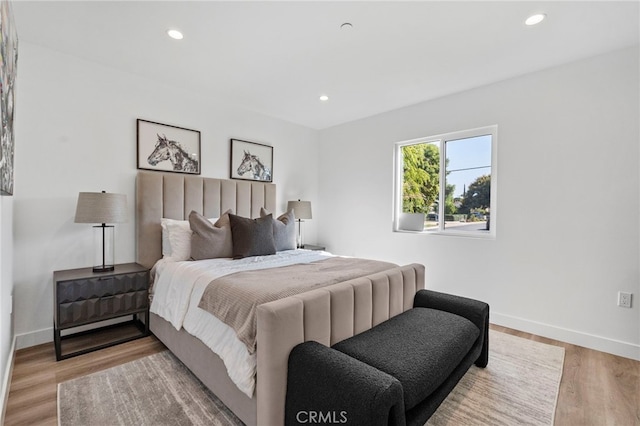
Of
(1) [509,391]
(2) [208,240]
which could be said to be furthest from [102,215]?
(1) [509,391]

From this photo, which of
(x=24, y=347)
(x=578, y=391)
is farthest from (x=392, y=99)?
(x=24, y=347)

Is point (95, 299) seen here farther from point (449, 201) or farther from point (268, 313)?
point (449, 201)

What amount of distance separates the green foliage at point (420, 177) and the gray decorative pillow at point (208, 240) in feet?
8.00

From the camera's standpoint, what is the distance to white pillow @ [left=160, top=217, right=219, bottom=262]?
2770 mm

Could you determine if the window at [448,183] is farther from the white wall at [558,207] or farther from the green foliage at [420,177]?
the white wall at [558,207]

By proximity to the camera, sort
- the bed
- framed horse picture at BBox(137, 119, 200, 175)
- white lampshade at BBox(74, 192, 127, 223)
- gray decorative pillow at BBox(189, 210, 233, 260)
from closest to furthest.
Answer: the bed, white lampshade at BBox(74, 192, 127, 223), gray decorative pillow at BBox(189, 210, 233, 260), framed horse picture at BBox(137, 119, 200, 175)

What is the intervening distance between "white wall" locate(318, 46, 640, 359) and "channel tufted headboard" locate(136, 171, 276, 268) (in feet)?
7.66

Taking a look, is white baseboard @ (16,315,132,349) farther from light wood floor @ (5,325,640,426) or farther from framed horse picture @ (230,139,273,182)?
framed horse picture @ (230,139,273,182)

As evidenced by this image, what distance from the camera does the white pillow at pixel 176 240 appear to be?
9.09 ft

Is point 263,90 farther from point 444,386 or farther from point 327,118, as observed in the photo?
point 444,386

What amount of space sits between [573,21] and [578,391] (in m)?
2.61

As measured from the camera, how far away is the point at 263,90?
340 cm

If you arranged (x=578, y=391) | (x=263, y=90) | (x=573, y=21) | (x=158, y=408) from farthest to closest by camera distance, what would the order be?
(x=263, y=90) < (x=573, y=21) < (x=578, y=391) < (x=158, y=408)

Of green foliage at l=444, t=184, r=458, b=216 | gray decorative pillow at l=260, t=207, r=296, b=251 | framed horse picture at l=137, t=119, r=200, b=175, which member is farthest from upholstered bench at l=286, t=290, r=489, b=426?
framed horse picture at l=137, t=119, r=200, b=175
